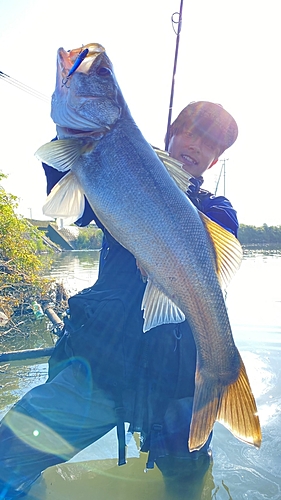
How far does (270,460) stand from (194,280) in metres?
2.43

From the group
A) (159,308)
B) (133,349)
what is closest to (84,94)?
(159,308)

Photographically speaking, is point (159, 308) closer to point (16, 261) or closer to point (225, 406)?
point (225, 406)

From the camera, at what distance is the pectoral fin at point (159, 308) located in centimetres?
213

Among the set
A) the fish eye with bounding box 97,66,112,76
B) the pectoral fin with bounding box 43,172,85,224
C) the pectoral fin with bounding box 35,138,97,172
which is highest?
the fish eye with bounding box 97,66,112,76

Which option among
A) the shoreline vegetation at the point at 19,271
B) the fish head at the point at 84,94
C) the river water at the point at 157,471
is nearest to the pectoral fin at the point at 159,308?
the fish head at the point at 84,94

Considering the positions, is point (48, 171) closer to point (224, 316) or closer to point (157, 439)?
point (224, 316)

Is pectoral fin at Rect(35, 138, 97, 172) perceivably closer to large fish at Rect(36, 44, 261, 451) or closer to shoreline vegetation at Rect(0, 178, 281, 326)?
large fish at Rect(36, 44, 261, 451)

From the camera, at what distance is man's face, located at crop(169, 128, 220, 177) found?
Result: 325 centimetres

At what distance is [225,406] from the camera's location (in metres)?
2.20

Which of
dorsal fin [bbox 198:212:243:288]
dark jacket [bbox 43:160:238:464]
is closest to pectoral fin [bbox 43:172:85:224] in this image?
dark jacket [bbox 43:160:238:464]

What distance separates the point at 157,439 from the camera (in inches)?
107

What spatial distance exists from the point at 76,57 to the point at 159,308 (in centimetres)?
163

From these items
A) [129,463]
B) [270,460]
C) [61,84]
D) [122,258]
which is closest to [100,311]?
[122,258]

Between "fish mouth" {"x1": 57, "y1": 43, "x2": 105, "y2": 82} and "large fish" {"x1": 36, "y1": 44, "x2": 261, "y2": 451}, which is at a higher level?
"fish mouth" {"x1": 57, "y1": 43, "x2": 105, "y2": 82}
